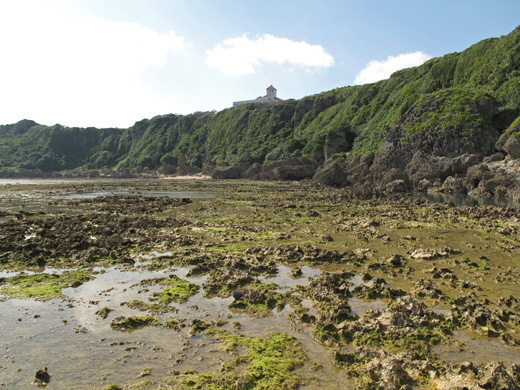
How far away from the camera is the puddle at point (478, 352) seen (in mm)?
5699

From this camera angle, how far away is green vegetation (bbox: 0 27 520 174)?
54281mm

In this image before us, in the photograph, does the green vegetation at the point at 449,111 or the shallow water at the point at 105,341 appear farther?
the green vegetation at the point at 449,111

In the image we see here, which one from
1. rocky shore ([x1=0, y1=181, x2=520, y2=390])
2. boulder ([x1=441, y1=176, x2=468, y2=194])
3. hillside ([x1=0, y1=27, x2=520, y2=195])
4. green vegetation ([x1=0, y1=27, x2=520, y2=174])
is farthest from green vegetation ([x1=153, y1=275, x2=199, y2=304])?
green vegetation ([x1=0, y1=27, x2=520, y2=174])

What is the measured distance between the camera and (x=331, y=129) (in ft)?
276

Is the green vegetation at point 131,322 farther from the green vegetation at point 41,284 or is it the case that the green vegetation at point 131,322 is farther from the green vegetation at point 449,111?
the green vegetation at point 449,111

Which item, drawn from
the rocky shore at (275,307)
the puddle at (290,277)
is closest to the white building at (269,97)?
the rocky shore at (275,307)

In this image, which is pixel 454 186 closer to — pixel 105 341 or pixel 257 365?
pixel 257 365

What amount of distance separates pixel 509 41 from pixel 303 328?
2804 inches

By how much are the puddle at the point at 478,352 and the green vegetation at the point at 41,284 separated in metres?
8.72

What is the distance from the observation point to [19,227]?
1753cm

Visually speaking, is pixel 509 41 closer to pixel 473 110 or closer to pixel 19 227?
pixel 473 110

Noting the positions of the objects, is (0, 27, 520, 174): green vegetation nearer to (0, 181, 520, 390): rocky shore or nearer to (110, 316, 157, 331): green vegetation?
(0, 181, 520, 390): rocky shore

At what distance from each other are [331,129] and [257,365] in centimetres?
8290

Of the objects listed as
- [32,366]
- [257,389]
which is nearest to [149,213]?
[32,366]
